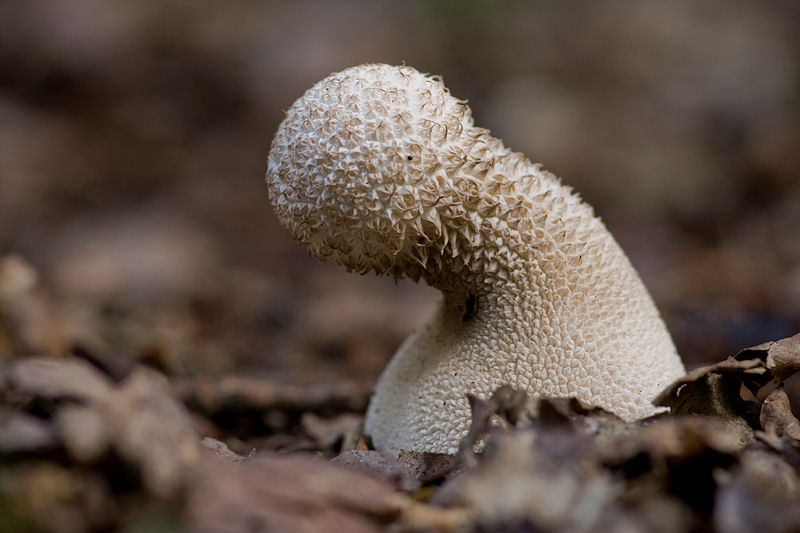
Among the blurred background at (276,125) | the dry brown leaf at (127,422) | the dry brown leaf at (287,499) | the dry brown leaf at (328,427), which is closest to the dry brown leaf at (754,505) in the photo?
the dry brown leaf at (287,499)

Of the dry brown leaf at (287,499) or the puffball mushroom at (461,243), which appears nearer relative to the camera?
the dry brown leaf at (287,499)

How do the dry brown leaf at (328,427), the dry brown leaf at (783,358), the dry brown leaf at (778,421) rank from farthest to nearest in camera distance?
the dry brown leaf at (328,427) → the dry brown leaf at (783,358) → the dry brown leaf at (778,421)

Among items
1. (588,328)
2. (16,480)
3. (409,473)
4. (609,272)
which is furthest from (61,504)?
(609,272)

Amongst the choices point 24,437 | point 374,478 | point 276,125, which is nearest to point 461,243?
point 374,478

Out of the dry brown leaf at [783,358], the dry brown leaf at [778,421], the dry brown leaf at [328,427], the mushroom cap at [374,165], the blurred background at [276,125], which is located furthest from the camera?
the blurred background at [276,125]

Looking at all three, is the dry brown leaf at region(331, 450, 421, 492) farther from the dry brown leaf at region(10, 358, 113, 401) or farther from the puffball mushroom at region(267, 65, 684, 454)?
the dry brown leaf at region(10, 358, 113, 401)

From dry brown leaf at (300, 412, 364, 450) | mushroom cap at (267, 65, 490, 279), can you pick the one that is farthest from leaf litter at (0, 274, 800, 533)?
dry brown leaf at (300, 412, 364, 450)

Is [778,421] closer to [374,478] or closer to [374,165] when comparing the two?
[374,478]

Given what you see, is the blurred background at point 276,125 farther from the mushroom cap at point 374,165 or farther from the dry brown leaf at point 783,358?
the dry brown leaf at point 783,358
